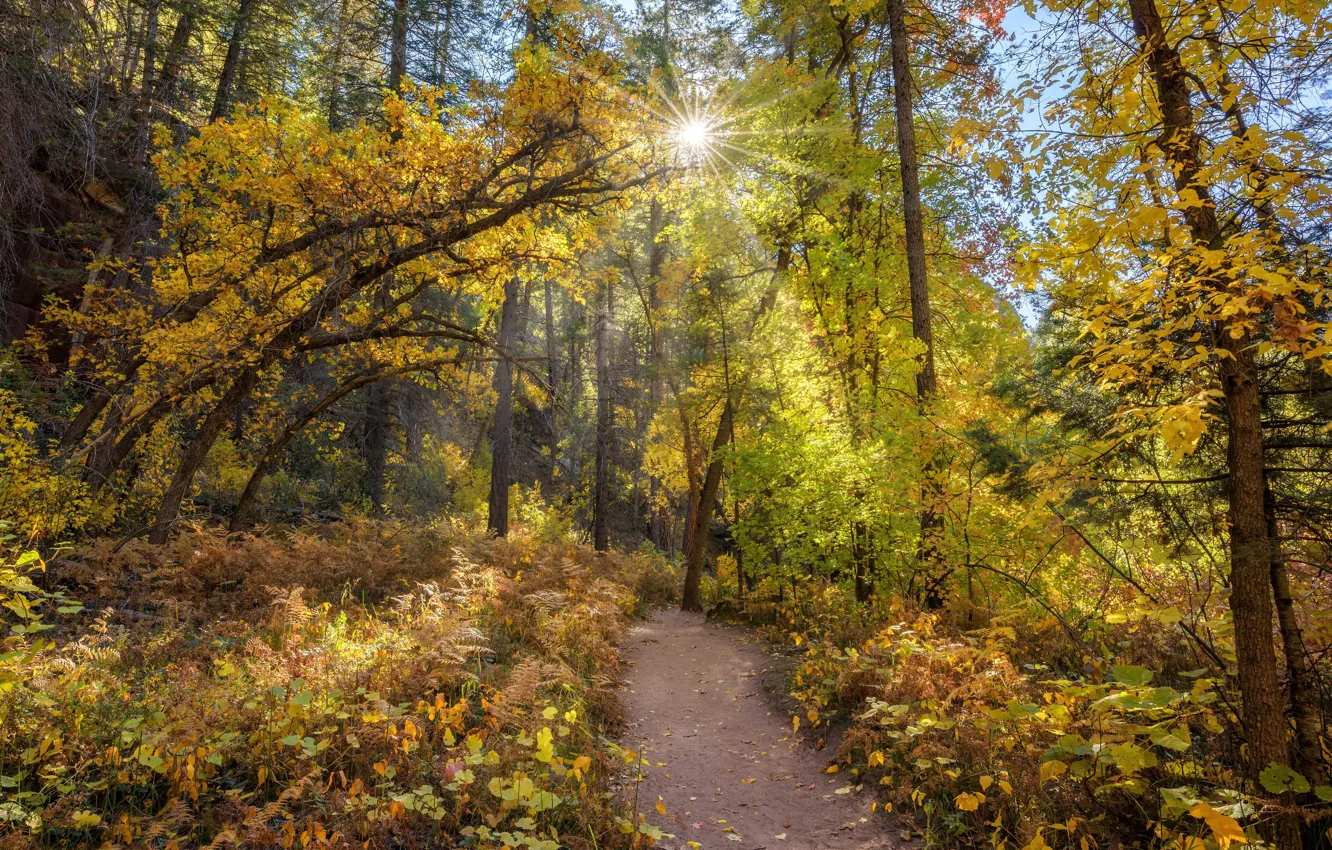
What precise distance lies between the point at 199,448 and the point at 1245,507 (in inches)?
450

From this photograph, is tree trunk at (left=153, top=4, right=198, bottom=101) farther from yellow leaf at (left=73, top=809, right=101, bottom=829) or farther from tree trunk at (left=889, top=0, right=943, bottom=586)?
yellow leaf at (left=73, top=809, right=101, bottom=829)

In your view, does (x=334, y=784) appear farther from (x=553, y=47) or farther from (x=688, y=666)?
(x=553, y=47)

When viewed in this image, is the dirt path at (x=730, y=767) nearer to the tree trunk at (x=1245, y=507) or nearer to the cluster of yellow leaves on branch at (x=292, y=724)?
the cluster of yellow leaves on branch at (x=292, y=724)

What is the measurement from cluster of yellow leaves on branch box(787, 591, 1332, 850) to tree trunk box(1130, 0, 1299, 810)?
181 millimetres

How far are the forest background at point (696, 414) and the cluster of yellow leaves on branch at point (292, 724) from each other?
0.04 meters

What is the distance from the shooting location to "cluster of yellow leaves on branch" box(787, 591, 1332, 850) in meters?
2.82

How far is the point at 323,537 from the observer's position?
11312mm

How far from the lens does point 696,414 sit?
14.5 m

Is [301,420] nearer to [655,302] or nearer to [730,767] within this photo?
[730,767]

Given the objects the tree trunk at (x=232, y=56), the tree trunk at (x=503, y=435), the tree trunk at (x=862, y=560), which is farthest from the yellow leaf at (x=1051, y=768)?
the tree trunk at (x=232, y=56)

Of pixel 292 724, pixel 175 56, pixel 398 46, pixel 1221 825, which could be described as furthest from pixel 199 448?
pixel 1221 825

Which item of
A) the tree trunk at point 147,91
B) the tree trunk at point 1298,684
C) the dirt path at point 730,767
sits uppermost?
the tree trunk at point 147,91

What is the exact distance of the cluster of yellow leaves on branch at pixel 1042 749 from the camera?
282 centimetres

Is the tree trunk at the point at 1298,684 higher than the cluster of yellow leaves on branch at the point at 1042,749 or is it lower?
higher
